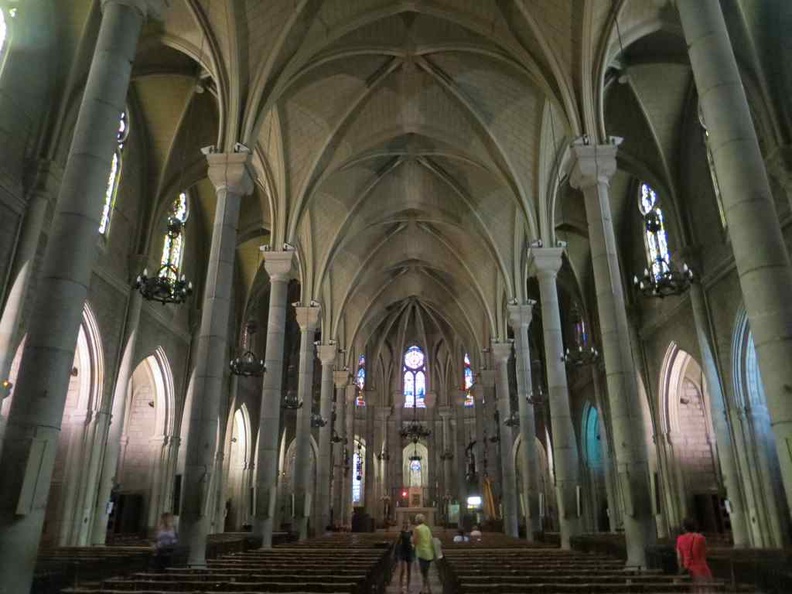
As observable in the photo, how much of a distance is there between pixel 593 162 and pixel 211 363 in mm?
9893

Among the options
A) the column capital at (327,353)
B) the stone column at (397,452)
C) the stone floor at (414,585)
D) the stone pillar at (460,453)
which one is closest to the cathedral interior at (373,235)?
the column capital at (327,353)

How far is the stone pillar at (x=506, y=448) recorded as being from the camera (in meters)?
26.6

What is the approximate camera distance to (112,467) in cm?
1845

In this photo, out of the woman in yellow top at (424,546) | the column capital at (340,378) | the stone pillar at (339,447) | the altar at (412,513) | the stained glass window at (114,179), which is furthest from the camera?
the altar at (412,513)

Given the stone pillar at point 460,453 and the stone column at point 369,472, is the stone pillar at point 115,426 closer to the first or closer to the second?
the stone column at point 369,472

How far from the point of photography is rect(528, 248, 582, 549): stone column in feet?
53.8

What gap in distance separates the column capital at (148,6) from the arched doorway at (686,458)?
19.6 m

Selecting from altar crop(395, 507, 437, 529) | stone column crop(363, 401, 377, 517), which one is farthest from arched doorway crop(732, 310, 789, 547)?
stone column crop(363, 401, 377, 517)

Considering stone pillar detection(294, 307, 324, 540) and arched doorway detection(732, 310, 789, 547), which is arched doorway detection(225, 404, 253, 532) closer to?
stone pillar detection(294, 307, 324, 540)

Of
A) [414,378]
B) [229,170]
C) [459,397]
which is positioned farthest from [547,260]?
[414,378]

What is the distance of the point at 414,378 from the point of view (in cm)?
4519

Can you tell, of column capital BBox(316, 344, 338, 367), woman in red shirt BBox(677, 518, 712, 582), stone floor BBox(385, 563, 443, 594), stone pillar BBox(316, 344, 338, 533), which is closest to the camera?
woman in red shirt BBox(677, 518, 712, 582)

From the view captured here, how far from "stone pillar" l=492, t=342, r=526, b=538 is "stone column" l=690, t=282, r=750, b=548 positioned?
33.0 feet

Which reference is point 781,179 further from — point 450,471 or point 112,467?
point 450,471
